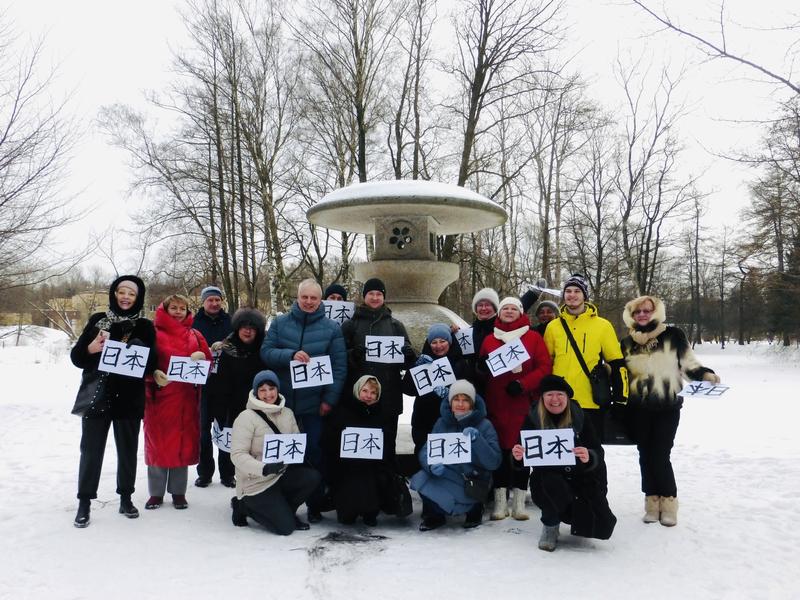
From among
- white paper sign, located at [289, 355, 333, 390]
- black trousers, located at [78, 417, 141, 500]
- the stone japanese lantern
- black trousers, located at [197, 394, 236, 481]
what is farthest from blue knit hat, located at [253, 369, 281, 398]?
the stone japanese lantern

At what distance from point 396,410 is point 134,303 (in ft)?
7.66

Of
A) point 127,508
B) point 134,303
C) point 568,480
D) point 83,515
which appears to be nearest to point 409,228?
point 134,303

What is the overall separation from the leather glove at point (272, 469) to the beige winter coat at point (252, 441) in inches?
2.8

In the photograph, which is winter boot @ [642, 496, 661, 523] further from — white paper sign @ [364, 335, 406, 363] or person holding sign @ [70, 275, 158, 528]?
person holding sign @ [70, 275, 158, 528]

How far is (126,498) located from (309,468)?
1526 millimetres

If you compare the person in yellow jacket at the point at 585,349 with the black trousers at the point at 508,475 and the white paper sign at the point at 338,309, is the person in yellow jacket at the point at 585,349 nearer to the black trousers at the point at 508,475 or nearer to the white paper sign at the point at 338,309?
the black trousers at the point at 508,475

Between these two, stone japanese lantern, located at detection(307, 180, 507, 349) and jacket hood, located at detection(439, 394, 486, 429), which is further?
stone japanese lantern, located at detection(307, 180, 507, 349)

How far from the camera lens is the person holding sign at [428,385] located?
485 cm

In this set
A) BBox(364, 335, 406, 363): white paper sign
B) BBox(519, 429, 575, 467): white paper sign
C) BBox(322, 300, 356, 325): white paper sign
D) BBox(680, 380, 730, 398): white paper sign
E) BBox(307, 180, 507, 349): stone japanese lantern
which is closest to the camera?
BBox(519, 429, 575, 467): white paper sign

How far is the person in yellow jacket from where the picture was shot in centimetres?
439

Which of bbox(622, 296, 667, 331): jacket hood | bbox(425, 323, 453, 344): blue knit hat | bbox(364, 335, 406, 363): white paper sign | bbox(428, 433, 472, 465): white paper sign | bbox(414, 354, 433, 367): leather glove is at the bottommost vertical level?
bbox(428, 433, 472, 465): white paper sign

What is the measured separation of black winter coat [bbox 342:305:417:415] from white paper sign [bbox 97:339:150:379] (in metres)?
1.62

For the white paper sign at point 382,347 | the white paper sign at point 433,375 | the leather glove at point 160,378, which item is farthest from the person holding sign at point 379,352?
the leather glove at point 160,378

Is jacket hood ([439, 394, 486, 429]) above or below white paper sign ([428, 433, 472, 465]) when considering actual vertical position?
above
